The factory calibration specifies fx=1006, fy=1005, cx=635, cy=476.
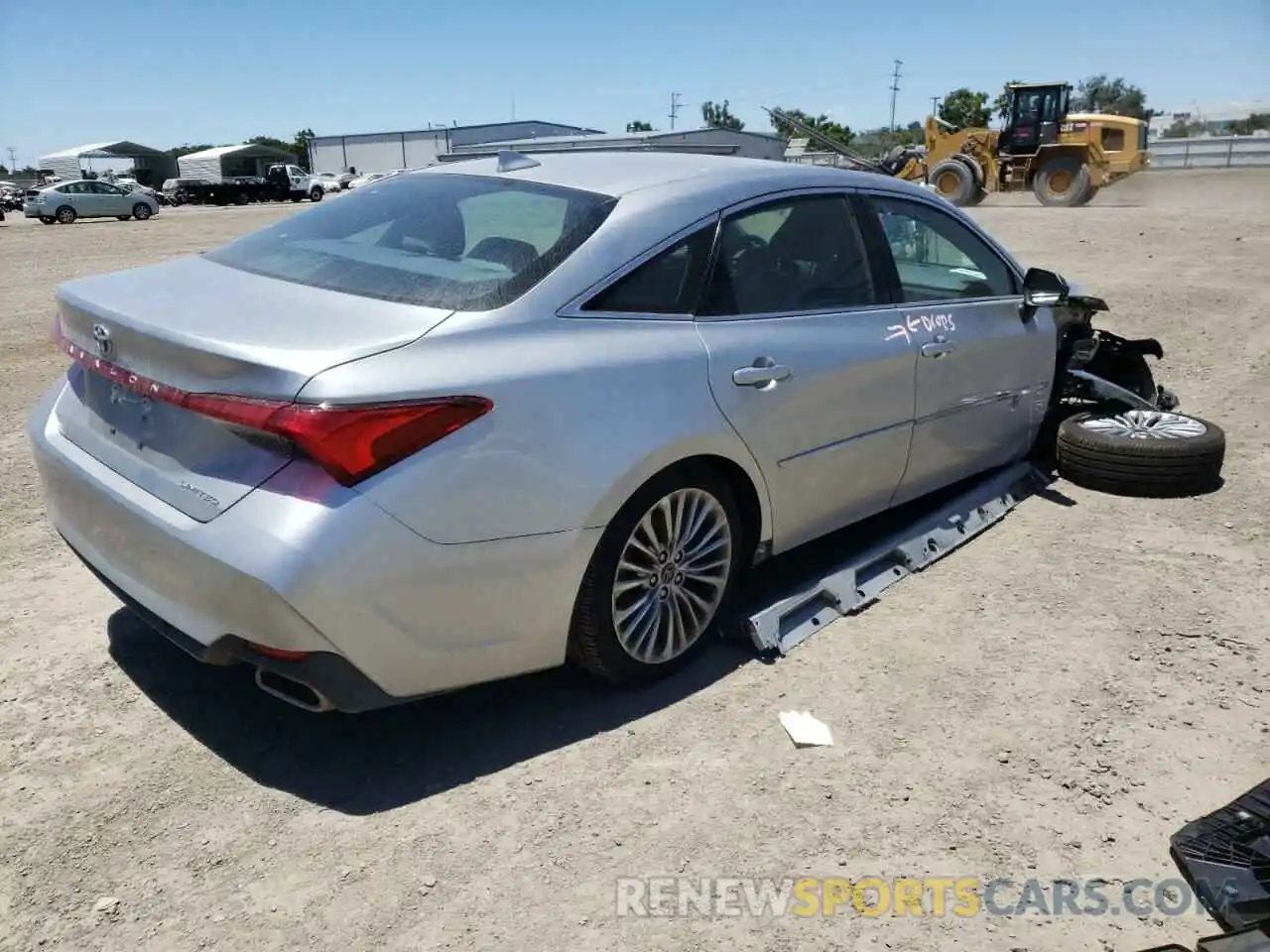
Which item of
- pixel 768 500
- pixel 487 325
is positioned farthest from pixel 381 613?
pixel 768 500

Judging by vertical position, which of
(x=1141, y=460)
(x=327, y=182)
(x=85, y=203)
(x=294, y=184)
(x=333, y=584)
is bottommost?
(x=1141, y=460)

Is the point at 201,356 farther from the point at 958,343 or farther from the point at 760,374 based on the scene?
the point at 958,343

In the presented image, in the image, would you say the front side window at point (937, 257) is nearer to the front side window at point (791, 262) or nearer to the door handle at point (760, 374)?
the front side window at point (791, 262)

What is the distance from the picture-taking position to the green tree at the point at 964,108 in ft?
242

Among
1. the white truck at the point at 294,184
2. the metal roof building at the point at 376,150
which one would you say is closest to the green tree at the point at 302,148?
the metal roof building at the point at 376,150

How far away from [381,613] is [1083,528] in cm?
353

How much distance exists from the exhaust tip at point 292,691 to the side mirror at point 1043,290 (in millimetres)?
3666

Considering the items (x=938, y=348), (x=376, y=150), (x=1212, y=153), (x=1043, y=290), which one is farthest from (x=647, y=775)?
(x=376, y=150)

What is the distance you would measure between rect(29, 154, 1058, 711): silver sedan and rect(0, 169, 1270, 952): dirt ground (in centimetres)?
34

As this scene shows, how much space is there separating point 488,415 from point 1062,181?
89.9 ft

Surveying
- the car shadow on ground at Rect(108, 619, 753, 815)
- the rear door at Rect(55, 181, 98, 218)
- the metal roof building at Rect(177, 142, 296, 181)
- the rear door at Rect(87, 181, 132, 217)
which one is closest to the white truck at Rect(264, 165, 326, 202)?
the rear door at Rect(87, 181, 132, 217)

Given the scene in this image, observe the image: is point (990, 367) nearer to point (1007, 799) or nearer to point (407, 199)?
point (1007, 799)

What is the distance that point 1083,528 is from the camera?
15.5 feet

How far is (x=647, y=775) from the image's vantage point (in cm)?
287
